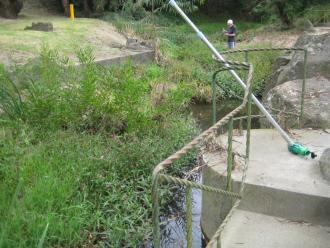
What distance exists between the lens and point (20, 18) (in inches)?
698

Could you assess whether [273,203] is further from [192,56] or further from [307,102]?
[192,56]

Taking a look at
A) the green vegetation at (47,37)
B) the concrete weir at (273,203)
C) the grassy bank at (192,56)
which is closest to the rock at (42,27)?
the green vegetation at (47,37)

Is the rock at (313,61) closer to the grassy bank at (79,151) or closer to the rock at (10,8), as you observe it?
the grassy bank at (79,151)

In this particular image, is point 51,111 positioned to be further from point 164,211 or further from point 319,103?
point 319,103

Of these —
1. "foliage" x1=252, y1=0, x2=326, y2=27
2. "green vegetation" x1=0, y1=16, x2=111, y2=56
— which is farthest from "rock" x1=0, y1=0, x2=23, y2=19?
"foliage" x1=252, y1=0, x2=326, y2=27

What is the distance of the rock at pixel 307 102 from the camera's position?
5.26 meters

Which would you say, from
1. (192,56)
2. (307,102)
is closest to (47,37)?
(192,56)

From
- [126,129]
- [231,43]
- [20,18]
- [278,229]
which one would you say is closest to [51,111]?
[126,129]

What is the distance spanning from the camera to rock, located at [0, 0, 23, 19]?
16.7 meters

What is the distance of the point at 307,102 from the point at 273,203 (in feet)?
8.07

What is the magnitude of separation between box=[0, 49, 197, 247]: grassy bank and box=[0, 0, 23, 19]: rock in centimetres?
1142

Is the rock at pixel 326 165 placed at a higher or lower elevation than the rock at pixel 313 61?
lower

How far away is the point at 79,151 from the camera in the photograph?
5.54 m

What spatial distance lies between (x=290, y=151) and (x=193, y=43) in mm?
11982
